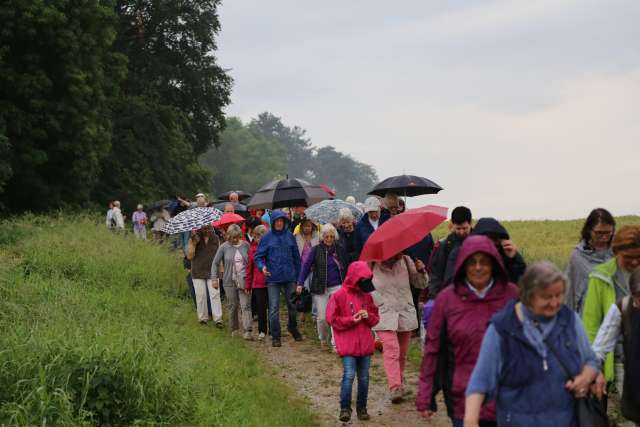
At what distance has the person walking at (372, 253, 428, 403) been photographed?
8.66 m

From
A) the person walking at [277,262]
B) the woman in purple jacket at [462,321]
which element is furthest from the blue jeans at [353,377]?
the person walking at [277,262]

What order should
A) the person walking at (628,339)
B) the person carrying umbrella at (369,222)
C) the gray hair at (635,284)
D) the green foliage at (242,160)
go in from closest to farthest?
the gray hair at (635,284)
the person walking at (628,339)
the person carrying umbrella at (369,222)
the green foliage at (242,160)

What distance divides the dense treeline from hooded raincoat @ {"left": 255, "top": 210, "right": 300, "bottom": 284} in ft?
51.5

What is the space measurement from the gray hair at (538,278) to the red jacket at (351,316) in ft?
13.2

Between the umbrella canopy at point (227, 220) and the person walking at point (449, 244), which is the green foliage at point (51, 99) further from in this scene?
the person walking at point (449, 244)

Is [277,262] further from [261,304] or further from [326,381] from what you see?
[326,381]

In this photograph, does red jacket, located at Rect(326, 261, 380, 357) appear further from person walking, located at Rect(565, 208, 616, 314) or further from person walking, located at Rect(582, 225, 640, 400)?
person walking, located at Rect(582, 225, 640, 400)

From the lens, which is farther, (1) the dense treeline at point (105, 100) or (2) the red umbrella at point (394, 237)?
(1) the dense treeline at point (105, 100)

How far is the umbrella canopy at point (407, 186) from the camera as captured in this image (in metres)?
13.9

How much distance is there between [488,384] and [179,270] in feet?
46.0

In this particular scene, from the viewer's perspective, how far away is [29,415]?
6266 mm

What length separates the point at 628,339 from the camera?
468 centimetres

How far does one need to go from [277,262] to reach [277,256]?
95 mm

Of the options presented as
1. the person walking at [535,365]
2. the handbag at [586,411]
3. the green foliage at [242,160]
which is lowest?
the handbag at [586,411]
